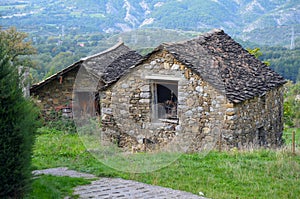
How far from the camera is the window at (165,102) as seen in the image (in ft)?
39.5

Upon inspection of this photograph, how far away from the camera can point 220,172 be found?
328 inches

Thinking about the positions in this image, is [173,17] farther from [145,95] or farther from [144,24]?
[145,95]

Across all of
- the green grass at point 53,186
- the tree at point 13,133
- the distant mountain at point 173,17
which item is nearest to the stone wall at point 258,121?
the distant mountain at point 173,17

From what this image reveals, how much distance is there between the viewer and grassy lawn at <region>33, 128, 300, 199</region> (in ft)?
24.0

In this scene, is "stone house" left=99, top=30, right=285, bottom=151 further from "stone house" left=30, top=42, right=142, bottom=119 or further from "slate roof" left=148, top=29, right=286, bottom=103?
"stone house" left=30, top=42, right=142, bottom=119

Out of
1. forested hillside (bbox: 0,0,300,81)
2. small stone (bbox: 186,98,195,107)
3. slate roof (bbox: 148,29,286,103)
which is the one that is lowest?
small stone (bbox: 186,98,195,107)

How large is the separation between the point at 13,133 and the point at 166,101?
7.04 metres

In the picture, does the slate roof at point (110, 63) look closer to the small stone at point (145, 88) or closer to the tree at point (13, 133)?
the small stone at point (145, 88)

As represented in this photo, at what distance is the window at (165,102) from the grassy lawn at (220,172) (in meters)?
2.34

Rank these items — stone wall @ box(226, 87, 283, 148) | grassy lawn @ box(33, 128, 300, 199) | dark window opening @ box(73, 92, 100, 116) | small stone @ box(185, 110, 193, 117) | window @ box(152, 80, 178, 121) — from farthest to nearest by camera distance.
A: 1. dark window opening @ box(73, 92, 100, 116)
2. window @ box(152, 80, 178, 121)
3. small stone @ box(185, 110, 193, 117)
4. stone wall @ box(226, 87, 283, 148)
5. grassy lawn @ box(33, 128, 300, 199)

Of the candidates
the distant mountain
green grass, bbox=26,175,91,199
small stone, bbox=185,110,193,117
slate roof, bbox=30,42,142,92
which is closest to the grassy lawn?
green grass, bbox=26,175,91,199

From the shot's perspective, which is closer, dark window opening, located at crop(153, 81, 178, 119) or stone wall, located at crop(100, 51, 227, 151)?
stone wall, located at crop(100, 51, 227, 151)

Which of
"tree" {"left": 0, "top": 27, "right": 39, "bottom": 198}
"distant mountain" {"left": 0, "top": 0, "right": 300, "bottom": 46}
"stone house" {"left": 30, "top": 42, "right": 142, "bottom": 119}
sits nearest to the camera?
"tree" {"left": 0, "top": 27, "right": 39, "bottom": 198}

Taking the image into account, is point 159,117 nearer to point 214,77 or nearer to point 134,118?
point 134,118
